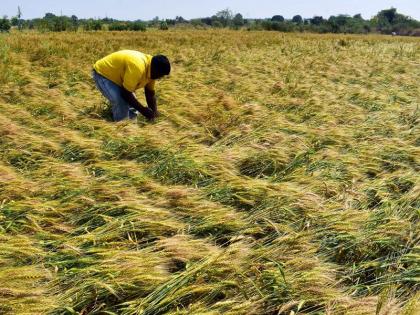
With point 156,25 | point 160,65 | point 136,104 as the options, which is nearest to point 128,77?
point 136,104

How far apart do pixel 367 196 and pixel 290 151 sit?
3.86 ft

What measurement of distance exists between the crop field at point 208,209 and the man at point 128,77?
0.27m

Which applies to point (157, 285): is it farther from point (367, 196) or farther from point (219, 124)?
point (219, 124)

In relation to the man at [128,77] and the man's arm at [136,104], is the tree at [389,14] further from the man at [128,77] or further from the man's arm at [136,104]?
the man's arm at [136,104]

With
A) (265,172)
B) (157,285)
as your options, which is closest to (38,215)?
(157,285)

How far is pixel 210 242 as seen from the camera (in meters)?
2.84

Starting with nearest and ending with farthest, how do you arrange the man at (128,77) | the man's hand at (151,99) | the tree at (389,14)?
the man at (128,77) < the man's hand at (151,99) < the tree at (389,14)

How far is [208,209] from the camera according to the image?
10.5 feet

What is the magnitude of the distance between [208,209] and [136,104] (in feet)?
8.82

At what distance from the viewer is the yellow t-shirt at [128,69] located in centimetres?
543

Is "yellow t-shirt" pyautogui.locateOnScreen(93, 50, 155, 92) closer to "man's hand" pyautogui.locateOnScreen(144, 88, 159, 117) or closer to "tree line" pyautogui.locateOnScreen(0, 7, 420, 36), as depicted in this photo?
"man's hand" pyautogui.locateOnScreen(144, 88, 159, 117)

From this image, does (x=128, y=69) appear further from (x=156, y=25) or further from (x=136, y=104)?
(x=156, y=25)

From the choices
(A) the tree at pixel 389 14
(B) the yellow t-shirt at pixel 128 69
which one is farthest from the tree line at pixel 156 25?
(B) the yellow t-shirt at pixel 128 69

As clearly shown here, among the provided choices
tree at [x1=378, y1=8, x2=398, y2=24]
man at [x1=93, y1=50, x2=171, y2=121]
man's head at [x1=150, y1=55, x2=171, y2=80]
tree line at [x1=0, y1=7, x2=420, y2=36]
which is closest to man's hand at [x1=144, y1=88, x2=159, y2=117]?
man at [x1=93, y1=50, x2=171, y2=121]
